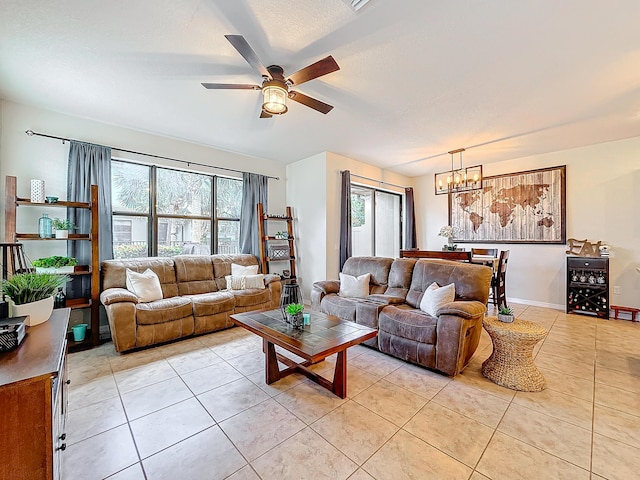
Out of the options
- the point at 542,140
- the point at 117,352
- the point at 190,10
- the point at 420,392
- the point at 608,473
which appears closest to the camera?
the point at 608,473

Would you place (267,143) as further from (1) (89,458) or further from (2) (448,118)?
(1) (89,458)

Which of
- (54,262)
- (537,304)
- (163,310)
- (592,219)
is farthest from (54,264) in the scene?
(592,219)

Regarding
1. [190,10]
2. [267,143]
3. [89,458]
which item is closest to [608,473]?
[89,458]

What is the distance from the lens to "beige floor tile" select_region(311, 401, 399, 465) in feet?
5.34

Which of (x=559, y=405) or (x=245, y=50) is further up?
(x=245, y=50)

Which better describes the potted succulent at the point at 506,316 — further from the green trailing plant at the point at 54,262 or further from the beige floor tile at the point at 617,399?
the green trailing plant at the point at 54,262

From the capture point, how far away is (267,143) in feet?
14.4

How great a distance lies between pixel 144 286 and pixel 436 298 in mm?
3451

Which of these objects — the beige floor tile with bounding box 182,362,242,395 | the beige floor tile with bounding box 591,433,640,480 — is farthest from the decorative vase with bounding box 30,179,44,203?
the beige floor tile with bounding box 591,433,640,480

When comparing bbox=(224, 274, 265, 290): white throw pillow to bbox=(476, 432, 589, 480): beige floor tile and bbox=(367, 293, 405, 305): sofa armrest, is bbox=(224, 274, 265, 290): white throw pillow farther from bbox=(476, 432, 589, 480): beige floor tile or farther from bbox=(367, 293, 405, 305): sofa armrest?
bbox=(476, 432, 589, 480): beige floor tile

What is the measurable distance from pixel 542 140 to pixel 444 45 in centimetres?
322

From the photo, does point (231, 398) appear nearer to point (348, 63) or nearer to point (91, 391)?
point (91, 391)

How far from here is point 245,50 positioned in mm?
1823

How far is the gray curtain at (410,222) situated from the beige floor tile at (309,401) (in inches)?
193
